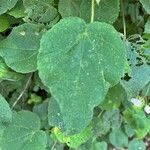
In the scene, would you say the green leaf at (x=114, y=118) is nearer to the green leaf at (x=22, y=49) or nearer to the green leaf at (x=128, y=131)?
the green leaf at (x=128, y=131)

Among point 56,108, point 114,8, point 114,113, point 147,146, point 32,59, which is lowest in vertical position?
point 147,146

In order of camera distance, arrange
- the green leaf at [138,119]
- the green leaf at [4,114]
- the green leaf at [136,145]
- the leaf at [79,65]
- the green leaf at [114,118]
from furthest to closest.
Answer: the green leaf at [136,145] → the green leaf at [114,118] → the green leaf at [138,119] → the green leaf at [4,114] → the leaf at [79,65]

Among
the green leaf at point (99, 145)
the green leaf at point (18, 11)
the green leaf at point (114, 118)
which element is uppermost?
the green leaf at point (18, 11)

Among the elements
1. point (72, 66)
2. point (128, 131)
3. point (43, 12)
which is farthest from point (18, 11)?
point (128, 131)

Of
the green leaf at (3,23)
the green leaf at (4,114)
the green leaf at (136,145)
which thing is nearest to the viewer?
the green leaf at (4,114)

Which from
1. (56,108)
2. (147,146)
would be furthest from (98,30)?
(147,146)

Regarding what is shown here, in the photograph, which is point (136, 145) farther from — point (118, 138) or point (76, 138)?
point (76, 138)

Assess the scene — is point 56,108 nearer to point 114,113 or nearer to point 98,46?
point 98,46

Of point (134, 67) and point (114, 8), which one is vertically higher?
point (114, 8)

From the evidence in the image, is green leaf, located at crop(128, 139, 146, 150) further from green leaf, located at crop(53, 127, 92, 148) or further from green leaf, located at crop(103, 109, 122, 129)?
green leaf, located at crop(53, 127, 92, 148)

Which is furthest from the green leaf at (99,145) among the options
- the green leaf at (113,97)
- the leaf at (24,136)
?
the leaf at (24,136)
